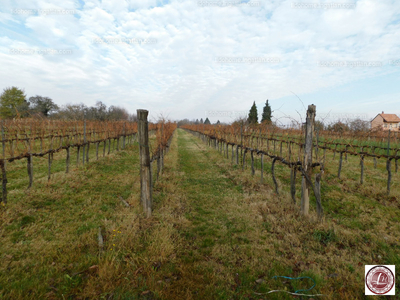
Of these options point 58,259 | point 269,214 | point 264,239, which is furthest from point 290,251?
point 58,259

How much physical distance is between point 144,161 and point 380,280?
4452mm

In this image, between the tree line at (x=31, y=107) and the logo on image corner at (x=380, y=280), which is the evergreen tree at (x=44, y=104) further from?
the logo on image corner at (x=380, y=280)

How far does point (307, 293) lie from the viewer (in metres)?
2.54

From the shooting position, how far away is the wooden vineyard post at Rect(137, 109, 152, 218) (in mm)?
4348

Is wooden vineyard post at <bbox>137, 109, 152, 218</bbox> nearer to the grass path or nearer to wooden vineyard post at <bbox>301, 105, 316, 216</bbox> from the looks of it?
the grass path

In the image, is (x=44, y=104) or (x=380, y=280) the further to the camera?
(x=44, y=104)

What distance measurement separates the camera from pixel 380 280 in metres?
2.68

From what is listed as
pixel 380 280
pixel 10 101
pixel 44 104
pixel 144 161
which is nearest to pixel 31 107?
pixel 44 104

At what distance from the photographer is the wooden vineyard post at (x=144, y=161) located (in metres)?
4.35

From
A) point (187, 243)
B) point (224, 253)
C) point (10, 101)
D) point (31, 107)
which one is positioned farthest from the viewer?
point (31, 107)

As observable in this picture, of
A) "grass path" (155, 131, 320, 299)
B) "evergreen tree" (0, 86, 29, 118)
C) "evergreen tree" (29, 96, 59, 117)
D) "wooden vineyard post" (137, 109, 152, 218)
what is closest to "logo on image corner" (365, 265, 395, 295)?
"grass path" (155, 131, 320, 299)

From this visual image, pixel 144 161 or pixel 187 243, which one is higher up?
pixel 144 161

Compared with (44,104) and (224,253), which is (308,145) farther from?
(44,104)

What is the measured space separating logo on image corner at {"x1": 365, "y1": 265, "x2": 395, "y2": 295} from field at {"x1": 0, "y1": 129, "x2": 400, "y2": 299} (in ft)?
0.34
